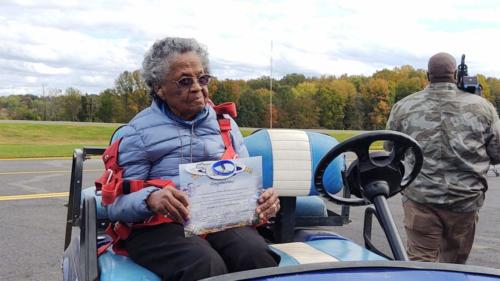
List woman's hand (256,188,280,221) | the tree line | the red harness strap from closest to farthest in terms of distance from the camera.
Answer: woman's hand (256,188,280,221), the red harness strap, the tree line

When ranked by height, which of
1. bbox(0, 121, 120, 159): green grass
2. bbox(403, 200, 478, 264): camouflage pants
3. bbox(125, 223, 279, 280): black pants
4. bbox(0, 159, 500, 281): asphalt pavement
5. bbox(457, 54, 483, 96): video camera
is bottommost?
bbox(0, 121, 120, 159): green grass

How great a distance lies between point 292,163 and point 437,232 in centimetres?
106

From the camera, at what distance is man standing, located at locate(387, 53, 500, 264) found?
11.0 feet

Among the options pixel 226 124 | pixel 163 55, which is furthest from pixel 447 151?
pixel 163 55

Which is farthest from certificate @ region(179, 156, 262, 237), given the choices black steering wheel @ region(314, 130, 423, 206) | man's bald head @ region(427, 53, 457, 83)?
man's bald head @ region(427, 53, 457, 83)

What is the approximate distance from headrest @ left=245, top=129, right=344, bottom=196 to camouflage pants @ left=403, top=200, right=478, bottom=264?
26.3 inches

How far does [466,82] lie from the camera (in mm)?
3566

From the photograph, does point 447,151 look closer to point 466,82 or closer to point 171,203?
point 466,82

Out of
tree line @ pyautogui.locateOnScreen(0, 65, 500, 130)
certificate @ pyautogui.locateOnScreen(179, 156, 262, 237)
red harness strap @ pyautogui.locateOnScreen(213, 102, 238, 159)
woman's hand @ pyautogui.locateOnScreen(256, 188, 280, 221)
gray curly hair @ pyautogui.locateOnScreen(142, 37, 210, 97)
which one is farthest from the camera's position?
tree line @ pyautogui.locateOnScreen(0, 65, 500, 130)

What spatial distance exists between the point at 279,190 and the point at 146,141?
0.87 metres

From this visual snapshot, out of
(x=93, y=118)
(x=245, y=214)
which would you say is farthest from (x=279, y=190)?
(x=93, y=118)

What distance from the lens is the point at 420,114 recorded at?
135 inches

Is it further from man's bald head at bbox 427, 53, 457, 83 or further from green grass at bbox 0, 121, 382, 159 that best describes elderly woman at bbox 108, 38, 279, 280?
green grass at bbox 0, 121, 382, 159

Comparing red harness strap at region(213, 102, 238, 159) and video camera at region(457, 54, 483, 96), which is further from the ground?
video camera at region(457, 54, 483, 96)
